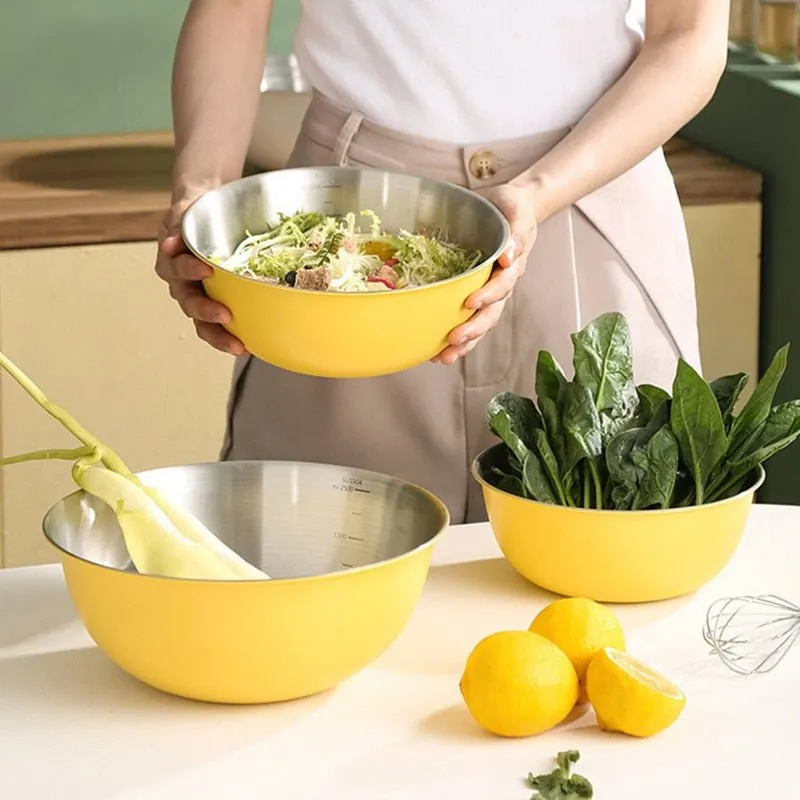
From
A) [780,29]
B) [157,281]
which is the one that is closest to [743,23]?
[780,29]

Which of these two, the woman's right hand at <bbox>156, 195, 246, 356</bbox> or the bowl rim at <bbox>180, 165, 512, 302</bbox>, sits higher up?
the bowl rim at <bbox>180, 165, 512, 302</bbox>

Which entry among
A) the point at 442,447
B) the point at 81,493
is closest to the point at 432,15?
the point at 442,447

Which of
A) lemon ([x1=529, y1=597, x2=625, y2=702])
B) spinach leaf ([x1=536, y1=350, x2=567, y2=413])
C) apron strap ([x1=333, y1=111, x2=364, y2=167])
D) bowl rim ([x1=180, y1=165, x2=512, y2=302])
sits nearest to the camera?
lemon ([x1=529, y1=597, x2=625, y2=702])

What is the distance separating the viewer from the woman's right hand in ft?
3.90

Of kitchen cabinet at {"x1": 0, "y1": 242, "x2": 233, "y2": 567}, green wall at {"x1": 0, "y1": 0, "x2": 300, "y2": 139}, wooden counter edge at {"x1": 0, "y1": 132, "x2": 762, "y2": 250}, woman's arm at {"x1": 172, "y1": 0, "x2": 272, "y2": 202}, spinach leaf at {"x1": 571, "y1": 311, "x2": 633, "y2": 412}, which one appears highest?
woman's arm at {"x1": 172, "y1": 0, "x2": 272, "y2": 202}

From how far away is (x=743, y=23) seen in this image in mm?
2652

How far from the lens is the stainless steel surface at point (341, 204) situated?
4.17 feet

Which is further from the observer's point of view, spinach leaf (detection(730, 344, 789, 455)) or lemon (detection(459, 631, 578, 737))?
spinach leaf (detection(730, 344, 789, 455))

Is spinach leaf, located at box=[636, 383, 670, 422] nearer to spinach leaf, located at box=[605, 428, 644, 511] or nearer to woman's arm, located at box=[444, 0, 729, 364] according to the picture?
spinach leaf, located at box=[605, 428, 644, 511]

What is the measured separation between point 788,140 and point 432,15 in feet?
3.54

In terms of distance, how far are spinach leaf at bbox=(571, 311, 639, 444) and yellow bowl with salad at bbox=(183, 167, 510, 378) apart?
3.7 inches

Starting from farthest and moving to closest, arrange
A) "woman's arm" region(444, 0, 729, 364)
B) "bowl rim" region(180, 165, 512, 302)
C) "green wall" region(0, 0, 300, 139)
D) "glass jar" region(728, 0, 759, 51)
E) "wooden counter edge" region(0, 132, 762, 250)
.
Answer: "green wall" region(0, 0, 300, 139), "glass jar" region(728, 0, 759, 51), "wooden counter edge" region(0, 132, 762, 250), "woman's arm" region(444, 0, 729, 364), "bowl rim" region(180, 165, 512, 302)

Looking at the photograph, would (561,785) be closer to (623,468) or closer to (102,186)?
(623,468)

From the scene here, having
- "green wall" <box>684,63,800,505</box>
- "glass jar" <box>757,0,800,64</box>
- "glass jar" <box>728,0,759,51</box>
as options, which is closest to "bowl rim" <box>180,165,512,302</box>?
"green wall" <box>684,63,800,505</box>
